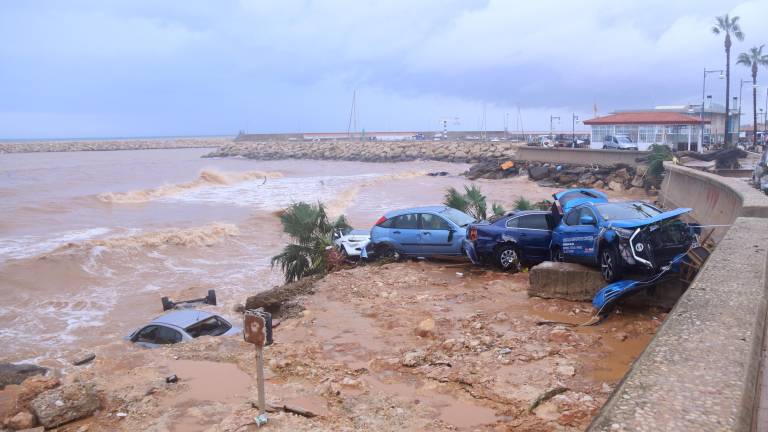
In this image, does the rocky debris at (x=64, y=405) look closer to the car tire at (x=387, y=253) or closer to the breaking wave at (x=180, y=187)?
the car tire at (x=387, y=253)

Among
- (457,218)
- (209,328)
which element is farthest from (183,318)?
(457,218)

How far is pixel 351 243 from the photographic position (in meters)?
15.8

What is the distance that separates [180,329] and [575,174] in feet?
119

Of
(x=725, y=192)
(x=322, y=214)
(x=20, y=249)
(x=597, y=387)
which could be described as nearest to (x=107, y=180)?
(x=20, y=249)

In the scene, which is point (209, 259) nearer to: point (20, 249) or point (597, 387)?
point (20, 249)

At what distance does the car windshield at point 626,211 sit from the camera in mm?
10602

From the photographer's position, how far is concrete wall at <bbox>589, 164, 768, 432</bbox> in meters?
3.74

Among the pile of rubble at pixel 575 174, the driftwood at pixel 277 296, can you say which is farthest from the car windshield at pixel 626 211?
the pile of rubble at pixel 575 174

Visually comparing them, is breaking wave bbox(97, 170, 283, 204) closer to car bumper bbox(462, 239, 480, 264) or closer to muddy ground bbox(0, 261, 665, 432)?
car bumper bbox(462, 239, 480, 264)

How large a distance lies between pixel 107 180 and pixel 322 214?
5424cm

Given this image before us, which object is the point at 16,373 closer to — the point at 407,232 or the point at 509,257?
the point at 407,232

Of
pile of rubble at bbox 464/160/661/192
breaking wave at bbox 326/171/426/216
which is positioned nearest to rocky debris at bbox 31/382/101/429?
breaking wave at bbox 326/171/426/216

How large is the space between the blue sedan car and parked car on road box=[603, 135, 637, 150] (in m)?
37.5

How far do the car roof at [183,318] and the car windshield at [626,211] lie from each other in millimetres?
7542
